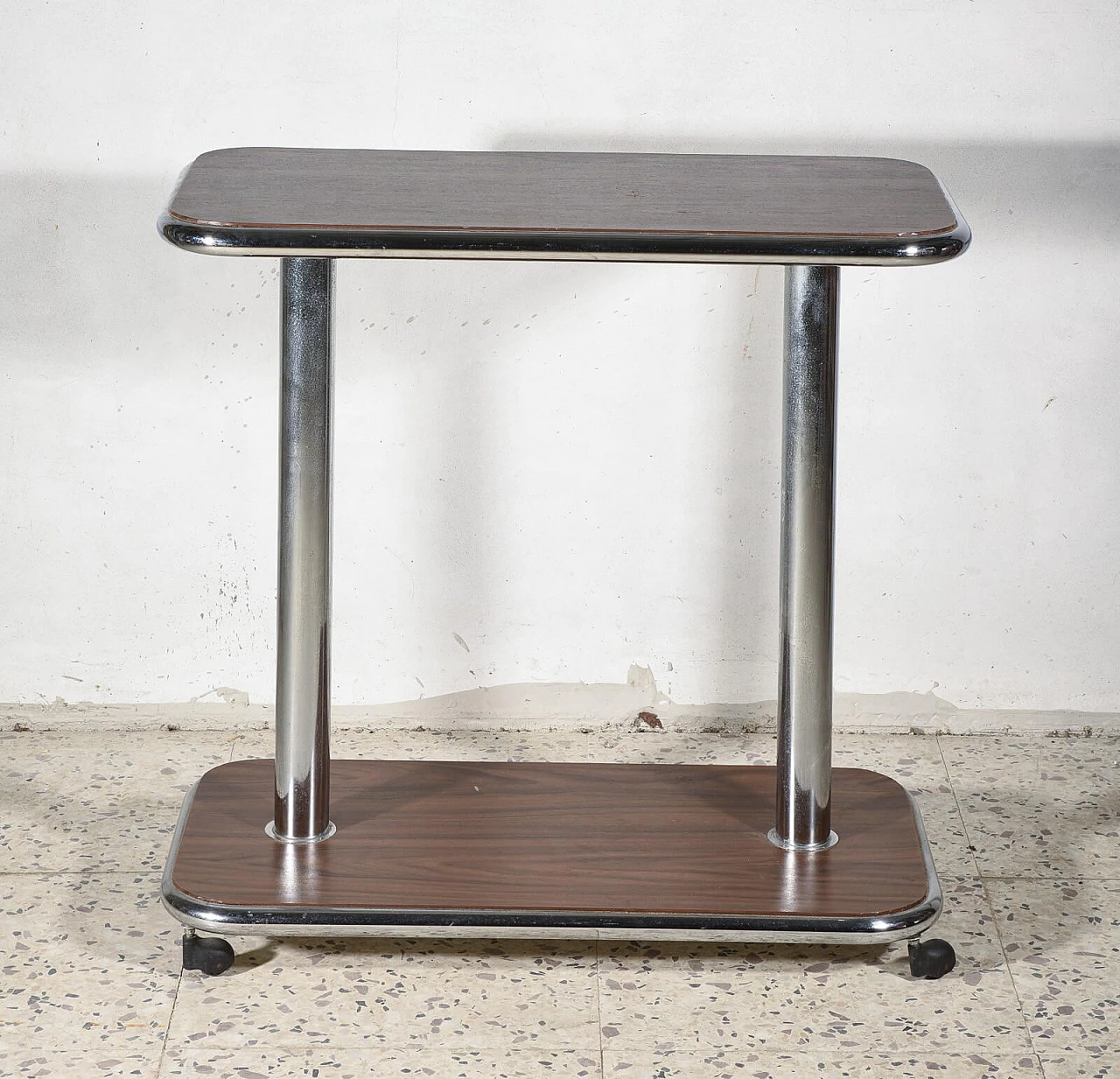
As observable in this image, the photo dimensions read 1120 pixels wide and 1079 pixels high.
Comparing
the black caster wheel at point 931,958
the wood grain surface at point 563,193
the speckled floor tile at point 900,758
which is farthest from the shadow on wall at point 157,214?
the black caster wheel at point 931,958

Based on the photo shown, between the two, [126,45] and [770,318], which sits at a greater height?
[126,45]

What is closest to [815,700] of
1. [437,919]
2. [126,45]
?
[437,919]

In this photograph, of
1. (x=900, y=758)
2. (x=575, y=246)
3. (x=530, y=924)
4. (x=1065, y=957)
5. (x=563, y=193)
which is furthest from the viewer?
(x=900, y=758)

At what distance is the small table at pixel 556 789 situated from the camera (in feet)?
4.99

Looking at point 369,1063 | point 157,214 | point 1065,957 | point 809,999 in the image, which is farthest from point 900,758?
point 157,214

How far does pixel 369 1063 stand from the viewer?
5.57ft

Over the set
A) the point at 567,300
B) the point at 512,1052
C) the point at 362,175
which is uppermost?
the point at 362,175

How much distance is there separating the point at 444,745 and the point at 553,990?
732 millimetres

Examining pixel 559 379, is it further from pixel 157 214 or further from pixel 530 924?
pixel 530 924

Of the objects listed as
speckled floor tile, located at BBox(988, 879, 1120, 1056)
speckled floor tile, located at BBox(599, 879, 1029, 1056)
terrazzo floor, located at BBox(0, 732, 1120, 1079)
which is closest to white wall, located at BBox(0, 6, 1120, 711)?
terrazzo floor, located at BBox(0, 732, 1120, 1079)

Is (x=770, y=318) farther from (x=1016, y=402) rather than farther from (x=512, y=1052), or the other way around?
(x=512, y=1052)

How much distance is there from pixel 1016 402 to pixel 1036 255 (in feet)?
0.79

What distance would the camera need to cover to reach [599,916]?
70.5 inches

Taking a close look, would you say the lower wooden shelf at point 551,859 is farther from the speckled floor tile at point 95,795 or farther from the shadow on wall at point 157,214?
the shadow on wall at point 157,214
